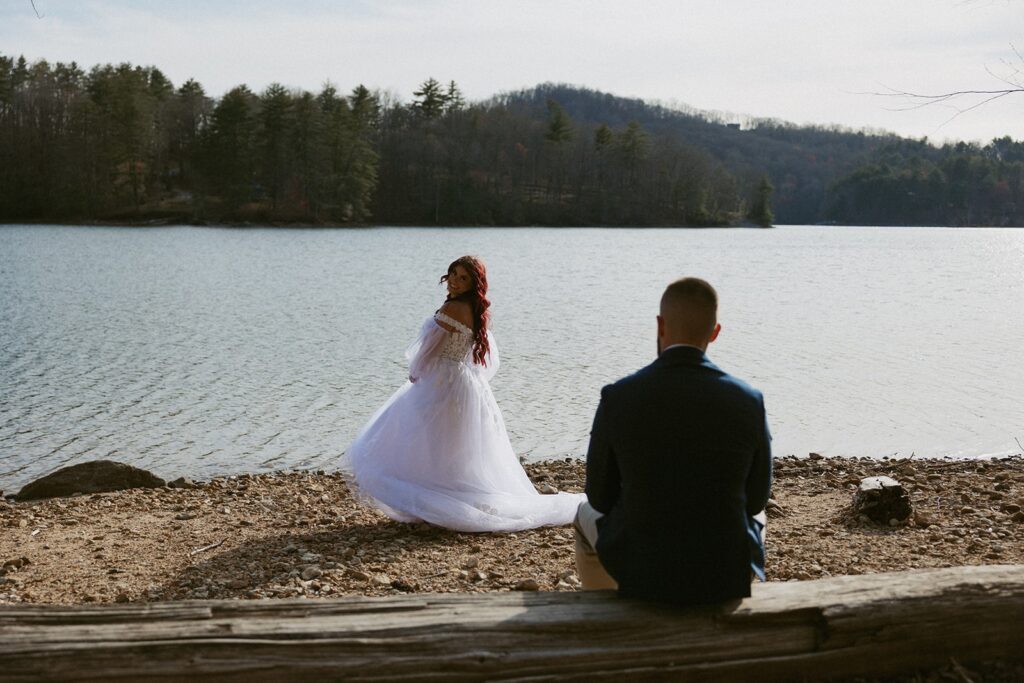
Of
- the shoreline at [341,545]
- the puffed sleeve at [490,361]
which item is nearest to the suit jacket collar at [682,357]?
the shoreline at [341,545]

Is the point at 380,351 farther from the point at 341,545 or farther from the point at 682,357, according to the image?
the point at 682,357

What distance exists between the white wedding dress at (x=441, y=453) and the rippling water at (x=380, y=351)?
497 centimetres

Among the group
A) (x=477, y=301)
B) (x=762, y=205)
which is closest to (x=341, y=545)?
(x=477, y=301)

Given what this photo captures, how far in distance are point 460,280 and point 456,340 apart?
484 millimetres

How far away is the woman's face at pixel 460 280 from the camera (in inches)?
277

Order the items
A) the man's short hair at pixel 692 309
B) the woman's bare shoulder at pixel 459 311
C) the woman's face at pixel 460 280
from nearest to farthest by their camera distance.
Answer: the man's short hair at pixel 692 309 < the woman's face at pixel 460 280 < the woman's bare shoulder at pixel 459 311

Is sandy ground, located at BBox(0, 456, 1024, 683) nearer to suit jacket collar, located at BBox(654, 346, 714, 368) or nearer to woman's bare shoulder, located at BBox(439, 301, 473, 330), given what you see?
woman's bare shoulder, located at BBox(439, 301, 473, 330)

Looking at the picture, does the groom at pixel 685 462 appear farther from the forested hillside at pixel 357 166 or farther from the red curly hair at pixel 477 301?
the forested hillside at pixel 357 166

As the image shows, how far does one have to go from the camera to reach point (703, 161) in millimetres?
116750

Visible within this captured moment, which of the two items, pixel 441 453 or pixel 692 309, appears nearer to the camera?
pixel 692 309

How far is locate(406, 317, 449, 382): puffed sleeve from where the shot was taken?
7.17 meters

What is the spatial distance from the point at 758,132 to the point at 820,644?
646ft

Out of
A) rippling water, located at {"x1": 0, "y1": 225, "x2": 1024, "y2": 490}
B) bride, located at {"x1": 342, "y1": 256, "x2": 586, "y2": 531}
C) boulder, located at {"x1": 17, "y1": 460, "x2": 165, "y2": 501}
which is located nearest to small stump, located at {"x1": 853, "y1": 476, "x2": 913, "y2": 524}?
bride, located at {"x1": 342, "y1": 256, "x2": 586, "y2": 531}

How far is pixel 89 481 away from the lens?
954 cm
